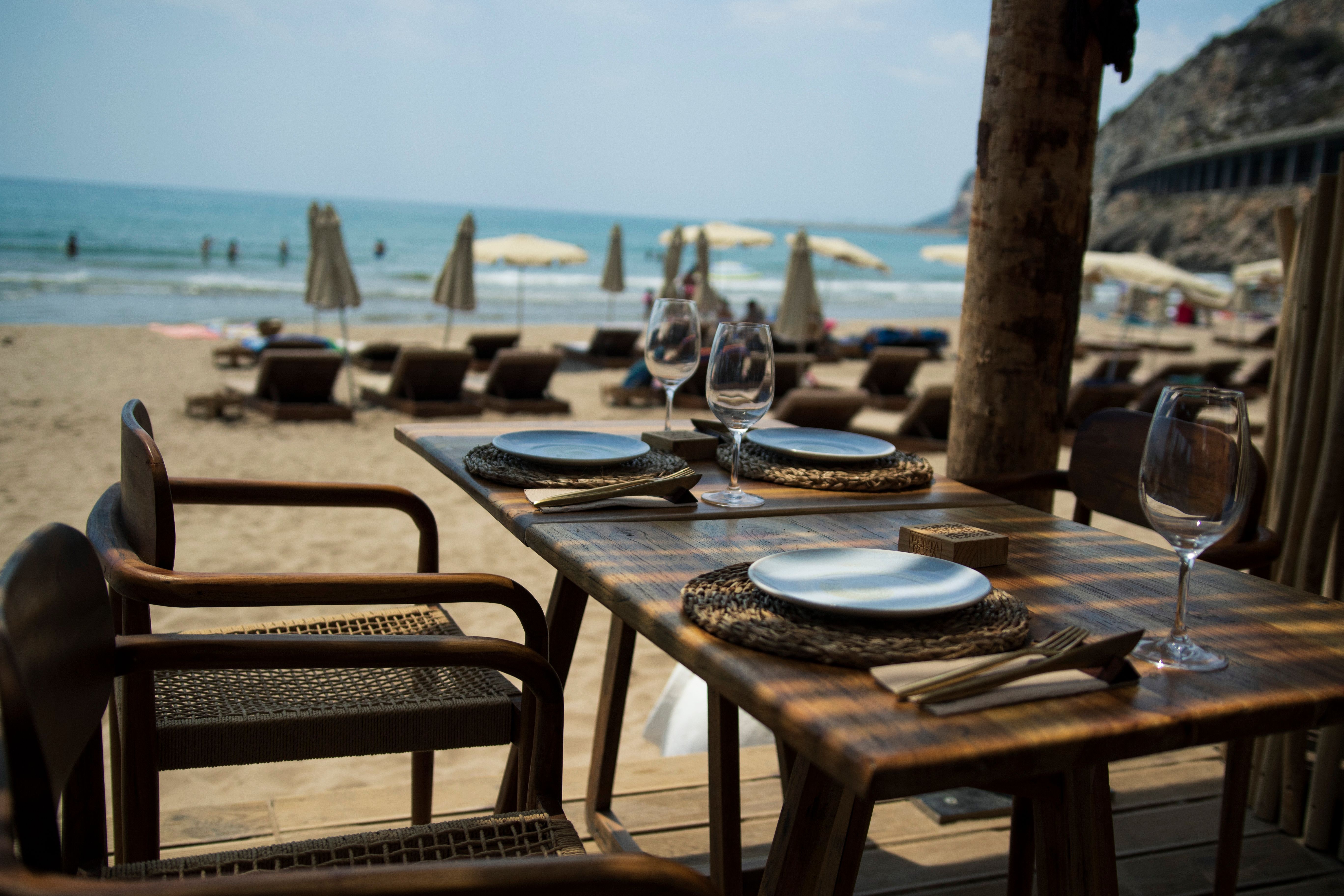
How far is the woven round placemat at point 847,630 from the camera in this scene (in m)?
1.01

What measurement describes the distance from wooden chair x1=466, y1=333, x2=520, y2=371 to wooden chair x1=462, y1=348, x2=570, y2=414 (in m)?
1.96

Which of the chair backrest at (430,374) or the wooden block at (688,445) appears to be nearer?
the wooden block at (688,445)

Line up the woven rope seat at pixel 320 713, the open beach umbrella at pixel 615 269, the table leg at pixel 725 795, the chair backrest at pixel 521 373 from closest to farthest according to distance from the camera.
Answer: the woven rope seat at pixel 320 713 → the table leg at pixel 725 795 → the chair backrest at pixel 521 373 → the open beach umbrella at pixel 615 269

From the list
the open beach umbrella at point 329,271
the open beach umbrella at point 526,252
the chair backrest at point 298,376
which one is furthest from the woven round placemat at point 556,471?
the open beach umbrella at point 526,252

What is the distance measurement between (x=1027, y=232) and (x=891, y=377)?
9730 millimetres

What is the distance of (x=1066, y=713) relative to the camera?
2.98 feet

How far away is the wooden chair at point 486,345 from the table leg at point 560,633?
10.5 meters

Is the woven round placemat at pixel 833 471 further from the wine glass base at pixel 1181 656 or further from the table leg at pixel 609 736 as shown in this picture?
the wine glass base at pixel 1181 656

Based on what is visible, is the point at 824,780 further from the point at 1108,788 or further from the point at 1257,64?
the point at 1257,64

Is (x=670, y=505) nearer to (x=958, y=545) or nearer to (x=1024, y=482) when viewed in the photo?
(x=958, y=545)

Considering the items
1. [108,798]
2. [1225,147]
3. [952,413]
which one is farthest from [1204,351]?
[1225,147]

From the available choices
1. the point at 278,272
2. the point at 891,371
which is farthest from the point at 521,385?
the point at 278,272

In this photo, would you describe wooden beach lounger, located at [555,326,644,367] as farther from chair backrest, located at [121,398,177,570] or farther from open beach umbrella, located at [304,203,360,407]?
chair backrest, located at [121,398,177,570]

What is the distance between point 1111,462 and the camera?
231 centimetres
